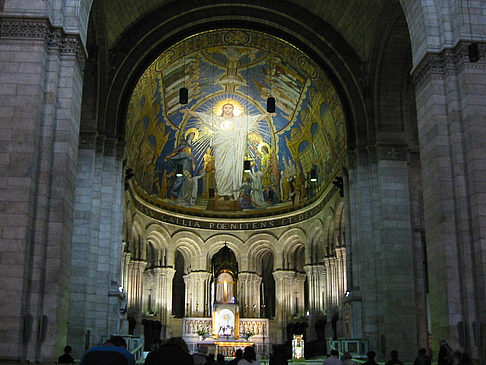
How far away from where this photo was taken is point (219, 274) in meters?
34.7

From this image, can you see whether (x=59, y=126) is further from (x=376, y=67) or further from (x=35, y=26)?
(x=376, y=67)

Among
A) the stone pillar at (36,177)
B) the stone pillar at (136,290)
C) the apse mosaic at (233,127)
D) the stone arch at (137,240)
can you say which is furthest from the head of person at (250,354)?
the stone arch at (137,240)

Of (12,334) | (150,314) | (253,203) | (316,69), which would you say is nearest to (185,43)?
(316,69)

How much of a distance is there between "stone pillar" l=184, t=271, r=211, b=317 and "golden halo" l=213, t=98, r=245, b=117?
9292 mm

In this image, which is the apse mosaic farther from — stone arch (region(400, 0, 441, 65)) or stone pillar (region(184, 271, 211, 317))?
stone arch (region(400, 0, 441, 65))

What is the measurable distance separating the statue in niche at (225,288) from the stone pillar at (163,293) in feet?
8.97

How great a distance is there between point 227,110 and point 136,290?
10487mm

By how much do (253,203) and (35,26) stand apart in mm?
23638

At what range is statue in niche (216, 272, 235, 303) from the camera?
111 ft

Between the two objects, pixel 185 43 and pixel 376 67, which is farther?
pixel 185 43

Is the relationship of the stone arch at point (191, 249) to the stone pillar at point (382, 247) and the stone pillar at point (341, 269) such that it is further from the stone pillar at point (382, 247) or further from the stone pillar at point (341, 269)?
the stone pillar at point (382, 247)

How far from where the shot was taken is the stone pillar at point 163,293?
33.0m

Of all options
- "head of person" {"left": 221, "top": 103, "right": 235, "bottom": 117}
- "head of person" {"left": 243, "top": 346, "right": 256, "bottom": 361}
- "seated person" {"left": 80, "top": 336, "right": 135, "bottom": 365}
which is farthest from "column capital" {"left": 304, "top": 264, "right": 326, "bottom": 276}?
"seated person" {"left": 80, "top": 336, "right": 135, "bottom": 365}

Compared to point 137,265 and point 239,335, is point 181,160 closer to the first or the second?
point 137,265
